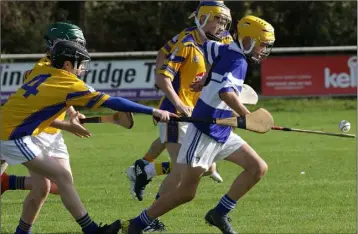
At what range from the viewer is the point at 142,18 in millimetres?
32219

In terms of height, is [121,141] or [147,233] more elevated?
A: [147,233]

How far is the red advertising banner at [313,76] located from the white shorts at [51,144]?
18108mm

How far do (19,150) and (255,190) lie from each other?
168 inches

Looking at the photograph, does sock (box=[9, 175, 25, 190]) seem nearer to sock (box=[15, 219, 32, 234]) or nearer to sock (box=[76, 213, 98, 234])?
sock (box=[15, 219, 32, 234])

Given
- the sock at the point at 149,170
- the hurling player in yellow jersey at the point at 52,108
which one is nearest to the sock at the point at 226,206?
the hurling player in yellow jersey at the point at 52,108

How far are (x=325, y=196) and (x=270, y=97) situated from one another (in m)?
15.6

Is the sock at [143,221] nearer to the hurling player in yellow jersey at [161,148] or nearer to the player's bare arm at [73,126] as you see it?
the player's bare arm at [73,126]

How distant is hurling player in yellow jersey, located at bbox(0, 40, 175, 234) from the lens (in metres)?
7.20

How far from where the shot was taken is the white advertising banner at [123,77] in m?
24.5

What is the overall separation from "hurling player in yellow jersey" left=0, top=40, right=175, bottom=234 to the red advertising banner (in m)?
18.4

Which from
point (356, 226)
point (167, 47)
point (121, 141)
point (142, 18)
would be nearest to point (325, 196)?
point (356, 226)

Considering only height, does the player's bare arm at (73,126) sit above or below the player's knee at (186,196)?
above

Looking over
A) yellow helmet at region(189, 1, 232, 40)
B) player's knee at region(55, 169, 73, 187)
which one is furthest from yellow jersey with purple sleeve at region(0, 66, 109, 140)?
yellow helmet at region(189, 1, 232, 40)

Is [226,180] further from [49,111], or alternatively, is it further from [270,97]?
[270,97]
